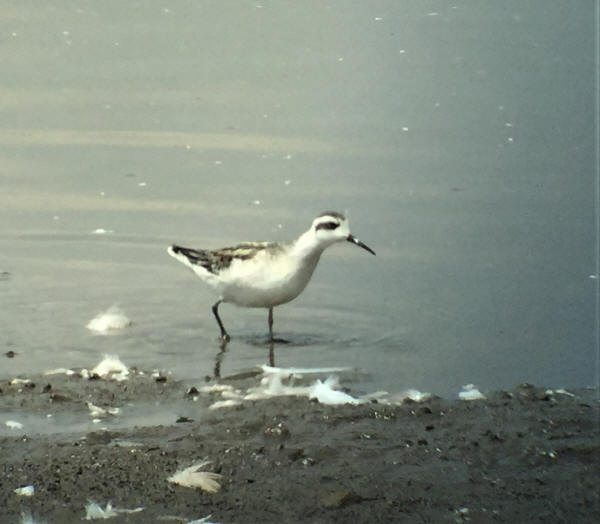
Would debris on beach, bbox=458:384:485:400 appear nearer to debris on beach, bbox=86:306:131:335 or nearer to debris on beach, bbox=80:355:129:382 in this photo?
debris on beach, bbox=80:355:129:382

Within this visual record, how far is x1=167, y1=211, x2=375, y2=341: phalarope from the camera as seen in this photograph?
416 inches

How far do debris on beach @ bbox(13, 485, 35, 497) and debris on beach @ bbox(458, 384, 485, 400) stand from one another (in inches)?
120

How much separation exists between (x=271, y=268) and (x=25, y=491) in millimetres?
4045

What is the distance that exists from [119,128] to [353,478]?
895 centimetres

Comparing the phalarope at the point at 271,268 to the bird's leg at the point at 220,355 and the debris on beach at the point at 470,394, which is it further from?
the debris on beach at the point at 470,394

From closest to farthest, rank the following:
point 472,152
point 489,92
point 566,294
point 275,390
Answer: point 275,390
point 566,294
point 472,152
point 489,92

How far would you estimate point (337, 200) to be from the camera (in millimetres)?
13164

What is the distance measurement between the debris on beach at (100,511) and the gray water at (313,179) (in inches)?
109

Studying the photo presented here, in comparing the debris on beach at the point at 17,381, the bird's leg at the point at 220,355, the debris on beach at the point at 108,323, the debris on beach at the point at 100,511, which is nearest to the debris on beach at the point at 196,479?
the debris on beach at the point at 100,511

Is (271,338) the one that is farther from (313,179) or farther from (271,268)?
(313,179)

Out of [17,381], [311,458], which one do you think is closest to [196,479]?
[311,458]

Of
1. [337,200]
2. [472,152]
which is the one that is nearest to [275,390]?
[337,200]

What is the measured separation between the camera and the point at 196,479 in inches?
274

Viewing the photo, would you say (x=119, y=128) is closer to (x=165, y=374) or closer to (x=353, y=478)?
(x=165, y=374)
